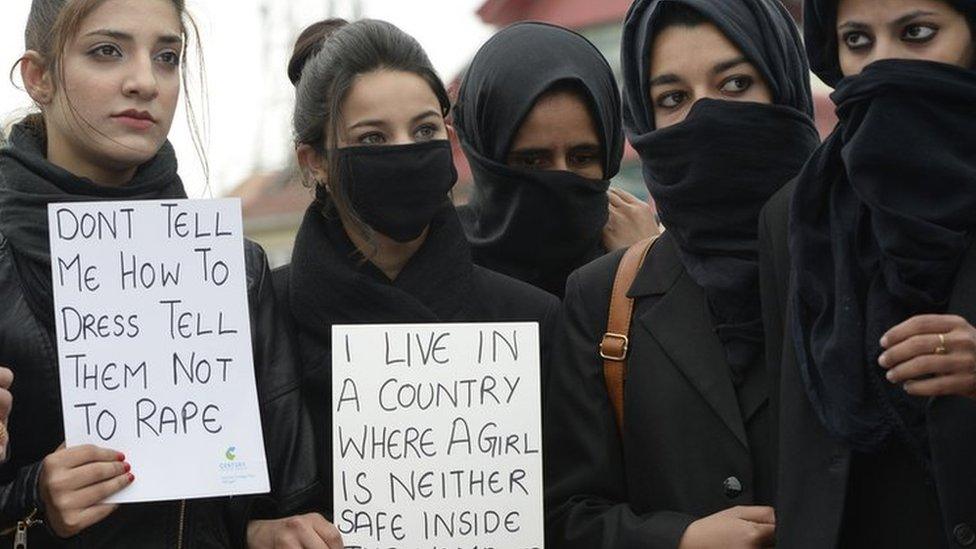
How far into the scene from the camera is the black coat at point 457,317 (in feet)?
13.9

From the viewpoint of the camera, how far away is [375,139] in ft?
14.4

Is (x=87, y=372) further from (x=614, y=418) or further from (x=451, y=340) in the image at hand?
(x=614, y=418)

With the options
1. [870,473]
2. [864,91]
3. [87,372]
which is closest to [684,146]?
[864,91]

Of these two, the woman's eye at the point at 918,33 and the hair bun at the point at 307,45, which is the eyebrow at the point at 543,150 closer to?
the hair bun at the point at 307,45

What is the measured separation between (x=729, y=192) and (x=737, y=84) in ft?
0.94

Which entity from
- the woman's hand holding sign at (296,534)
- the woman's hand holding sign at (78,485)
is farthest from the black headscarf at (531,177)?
the woman's hand holding sign at (78,485)

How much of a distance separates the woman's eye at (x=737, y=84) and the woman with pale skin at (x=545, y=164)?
0.74m

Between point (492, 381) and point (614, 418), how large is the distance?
311mm

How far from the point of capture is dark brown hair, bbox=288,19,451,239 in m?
4.42

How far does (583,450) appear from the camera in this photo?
4.02 metres

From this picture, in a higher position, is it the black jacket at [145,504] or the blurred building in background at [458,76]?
the blurred building in background at [458,76]

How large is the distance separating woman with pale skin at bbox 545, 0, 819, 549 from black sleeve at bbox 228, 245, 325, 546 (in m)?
0.59

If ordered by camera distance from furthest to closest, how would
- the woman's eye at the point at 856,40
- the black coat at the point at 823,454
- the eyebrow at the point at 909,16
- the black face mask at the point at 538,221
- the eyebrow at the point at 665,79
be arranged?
1. the black face mask at the point at 538,221
2. the eyebrow at the point at 665,79
3. the woman's eye at the point at 856,40
4. the eyebrow at the point at 909,16
5. the black coat at the point at 823,454

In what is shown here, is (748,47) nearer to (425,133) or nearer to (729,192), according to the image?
(729,192)
